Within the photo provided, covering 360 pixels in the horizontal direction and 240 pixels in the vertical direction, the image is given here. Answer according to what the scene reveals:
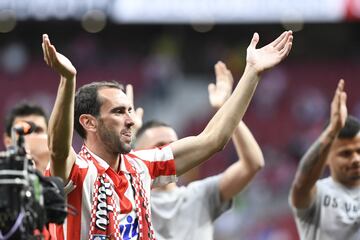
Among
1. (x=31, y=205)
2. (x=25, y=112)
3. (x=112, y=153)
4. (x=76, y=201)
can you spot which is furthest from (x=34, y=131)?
(x=31, y=205)

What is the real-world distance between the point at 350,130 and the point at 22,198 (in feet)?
10.6

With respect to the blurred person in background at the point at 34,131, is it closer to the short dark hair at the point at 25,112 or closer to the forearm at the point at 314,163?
the short dark hair at the point at 25,112

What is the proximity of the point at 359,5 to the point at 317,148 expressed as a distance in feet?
36.0

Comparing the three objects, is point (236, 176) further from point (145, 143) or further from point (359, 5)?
point (359, 5)

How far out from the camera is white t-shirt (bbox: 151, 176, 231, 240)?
6328mm

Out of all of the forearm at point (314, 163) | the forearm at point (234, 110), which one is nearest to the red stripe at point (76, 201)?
the forearm at point (234, 110)

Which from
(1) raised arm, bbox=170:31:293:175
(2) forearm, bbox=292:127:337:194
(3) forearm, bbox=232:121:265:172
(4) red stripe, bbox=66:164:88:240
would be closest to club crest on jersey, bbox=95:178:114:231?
(4) red stripe, bbox=66:164:88:240

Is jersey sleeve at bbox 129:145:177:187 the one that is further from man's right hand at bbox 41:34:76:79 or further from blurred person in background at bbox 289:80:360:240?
blurred person in background at bbox 289:80:360:240

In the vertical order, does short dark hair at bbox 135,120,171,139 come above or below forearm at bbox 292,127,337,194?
above

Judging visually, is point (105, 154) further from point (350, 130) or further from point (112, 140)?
point (350, 130)

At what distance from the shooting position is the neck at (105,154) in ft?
16.3

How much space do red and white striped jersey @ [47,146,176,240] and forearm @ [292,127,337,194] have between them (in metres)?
1.66

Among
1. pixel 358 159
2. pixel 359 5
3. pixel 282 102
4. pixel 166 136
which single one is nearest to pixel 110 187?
pixel 166 136

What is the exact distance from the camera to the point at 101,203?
4727 mm
